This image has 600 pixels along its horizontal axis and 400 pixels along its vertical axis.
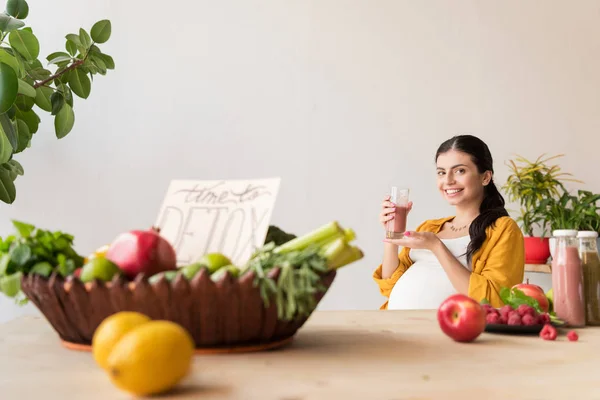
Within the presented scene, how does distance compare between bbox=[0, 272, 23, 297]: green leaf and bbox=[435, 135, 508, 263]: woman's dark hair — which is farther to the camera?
bbox=[435, 135, 508, 263]: woman's dark hair

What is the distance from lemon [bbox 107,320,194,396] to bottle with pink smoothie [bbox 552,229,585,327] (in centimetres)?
84

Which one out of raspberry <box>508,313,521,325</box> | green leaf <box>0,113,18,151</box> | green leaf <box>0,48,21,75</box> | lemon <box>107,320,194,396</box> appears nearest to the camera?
lemon <box>107,320,194,396</box>

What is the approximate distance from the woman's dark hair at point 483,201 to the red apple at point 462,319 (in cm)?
148

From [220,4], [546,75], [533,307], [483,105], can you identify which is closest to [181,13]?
[220,4]

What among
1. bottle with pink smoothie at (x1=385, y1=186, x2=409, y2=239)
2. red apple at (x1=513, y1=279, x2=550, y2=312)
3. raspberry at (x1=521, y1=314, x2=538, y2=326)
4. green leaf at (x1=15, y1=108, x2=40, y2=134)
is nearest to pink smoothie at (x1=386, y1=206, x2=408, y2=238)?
bottle with pink smoothie at (x1=385, y1=186, x2=409, y2=239)

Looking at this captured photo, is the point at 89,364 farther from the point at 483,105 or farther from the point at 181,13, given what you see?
the point at 483,105

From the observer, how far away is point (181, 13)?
340 centimetres

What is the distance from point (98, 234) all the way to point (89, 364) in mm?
2550

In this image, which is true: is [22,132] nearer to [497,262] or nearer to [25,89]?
[25,89]

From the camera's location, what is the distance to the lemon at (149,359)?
64 centimetres

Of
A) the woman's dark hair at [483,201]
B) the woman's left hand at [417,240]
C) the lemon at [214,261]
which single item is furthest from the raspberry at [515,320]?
the woman's dark hair at [483,201]

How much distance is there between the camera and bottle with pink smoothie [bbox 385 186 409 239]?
197 cm

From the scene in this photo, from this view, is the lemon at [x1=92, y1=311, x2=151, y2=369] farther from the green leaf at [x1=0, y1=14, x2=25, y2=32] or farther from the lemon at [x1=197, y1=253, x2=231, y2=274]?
the green leaf at [x1=0, y1=14, x2=25, y2=32]

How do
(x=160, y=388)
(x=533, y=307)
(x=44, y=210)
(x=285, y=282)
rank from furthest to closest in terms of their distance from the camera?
(x=44, y=210)
(x=533, y=307)
(x=285, y=282)
(x=160, y=388)
